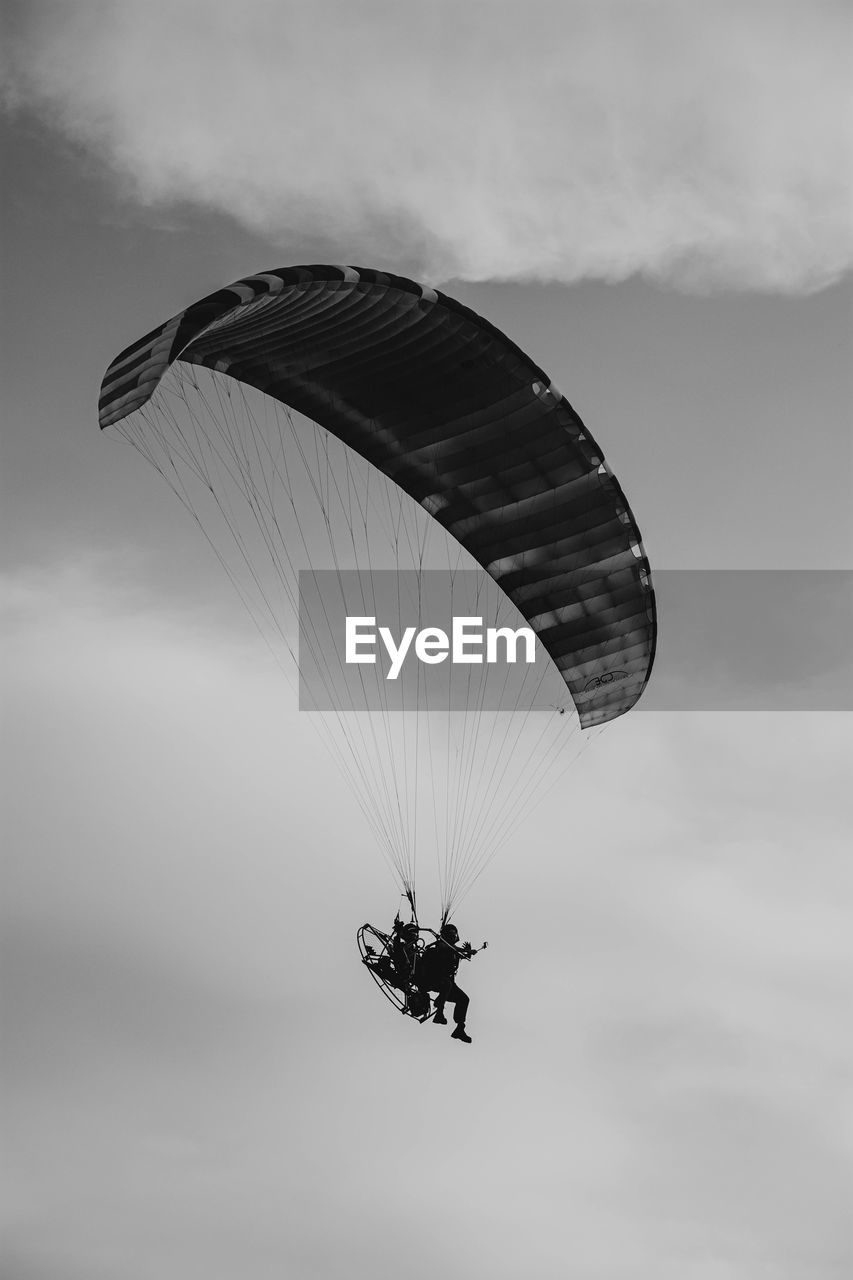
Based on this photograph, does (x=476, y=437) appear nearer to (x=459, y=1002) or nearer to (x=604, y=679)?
(x=604, y=679)

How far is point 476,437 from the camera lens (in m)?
21.2

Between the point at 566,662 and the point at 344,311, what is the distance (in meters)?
6.16

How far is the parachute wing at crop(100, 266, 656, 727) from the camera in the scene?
1975 centimetres

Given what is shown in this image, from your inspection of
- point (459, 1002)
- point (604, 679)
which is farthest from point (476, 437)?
point (459, 1002)

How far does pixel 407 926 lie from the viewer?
1989 cm

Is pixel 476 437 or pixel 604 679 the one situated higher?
pixel 476 437

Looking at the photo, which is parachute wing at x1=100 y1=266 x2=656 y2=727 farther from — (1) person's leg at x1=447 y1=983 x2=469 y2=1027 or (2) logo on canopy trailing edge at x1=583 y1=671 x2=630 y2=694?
(1) person's leg at x1=447 y1=983 x2=469 y2=1027

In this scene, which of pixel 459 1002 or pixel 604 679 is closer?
pixel 459 1002

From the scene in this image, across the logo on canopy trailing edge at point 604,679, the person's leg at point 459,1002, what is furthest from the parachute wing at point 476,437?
the person's leg at point 459,1002

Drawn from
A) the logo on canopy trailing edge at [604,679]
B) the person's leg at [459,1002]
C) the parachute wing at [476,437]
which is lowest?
the person's leg at [459,1002]

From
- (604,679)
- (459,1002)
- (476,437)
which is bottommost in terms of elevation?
(459,1002)

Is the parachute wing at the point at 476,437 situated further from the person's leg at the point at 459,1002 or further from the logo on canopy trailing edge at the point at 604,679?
the person's leg at the point at 459,1002

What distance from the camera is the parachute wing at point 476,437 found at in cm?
1975

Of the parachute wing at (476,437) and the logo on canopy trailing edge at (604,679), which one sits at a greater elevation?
the parachute wing at (476,437)
